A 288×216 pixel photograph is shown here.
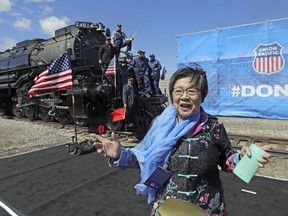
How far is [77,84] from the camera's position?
28.8ft

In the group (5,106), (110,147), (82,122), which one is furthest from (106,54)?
(5,106)

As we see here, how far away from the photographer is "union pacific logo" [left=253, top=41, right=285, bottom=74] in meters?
11.7

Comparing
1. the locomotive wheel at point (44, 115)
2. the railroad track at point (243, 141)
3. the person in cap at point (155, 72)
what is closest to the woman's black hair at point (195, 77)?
the railroad track at point (243, 141)

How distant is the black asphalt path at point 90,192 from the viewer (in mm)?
3238

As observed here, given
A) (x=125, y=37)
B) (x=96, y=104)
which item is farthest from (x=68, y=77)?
(x=125, y=37)

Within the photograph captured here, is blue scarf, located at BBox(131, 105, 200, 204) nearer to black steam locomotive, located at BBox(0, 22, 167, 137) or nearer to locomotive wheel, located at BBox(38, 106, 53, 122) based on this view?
black steam locomotive, located at BBox(0, 22, 167, 137)

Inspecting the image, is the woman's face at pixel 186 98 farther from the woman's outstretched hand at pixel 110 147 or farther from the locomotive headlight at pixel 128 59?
the locomotive headlight at pixel 128 59

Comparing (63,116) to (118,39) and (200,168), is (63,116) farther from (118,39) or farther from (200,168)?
(200,168)

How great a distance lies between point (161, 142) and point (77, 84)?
7.63 m

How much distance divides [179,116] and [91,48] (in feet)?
30.0

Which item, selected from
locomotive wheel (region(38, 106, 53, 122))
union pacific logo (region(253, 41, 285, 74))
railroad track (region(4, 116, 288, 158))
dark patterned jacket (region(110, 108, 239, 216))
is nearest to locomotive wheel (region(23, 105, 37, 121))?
locomotive wheel (region(38, 106, 53, 122))

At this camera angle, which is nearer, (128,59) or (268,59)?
(128,59)

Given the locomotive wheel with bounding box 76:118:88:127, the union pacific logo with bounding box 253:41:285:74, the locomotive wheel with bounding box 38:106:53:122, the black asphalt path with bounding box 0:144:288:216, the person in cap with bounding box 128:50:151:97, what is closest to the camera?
the black asphalt path with bounding box 0:144:288:216

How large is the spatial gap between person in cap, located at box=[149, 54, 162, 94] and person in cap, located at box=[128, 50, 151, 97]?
33 cm
